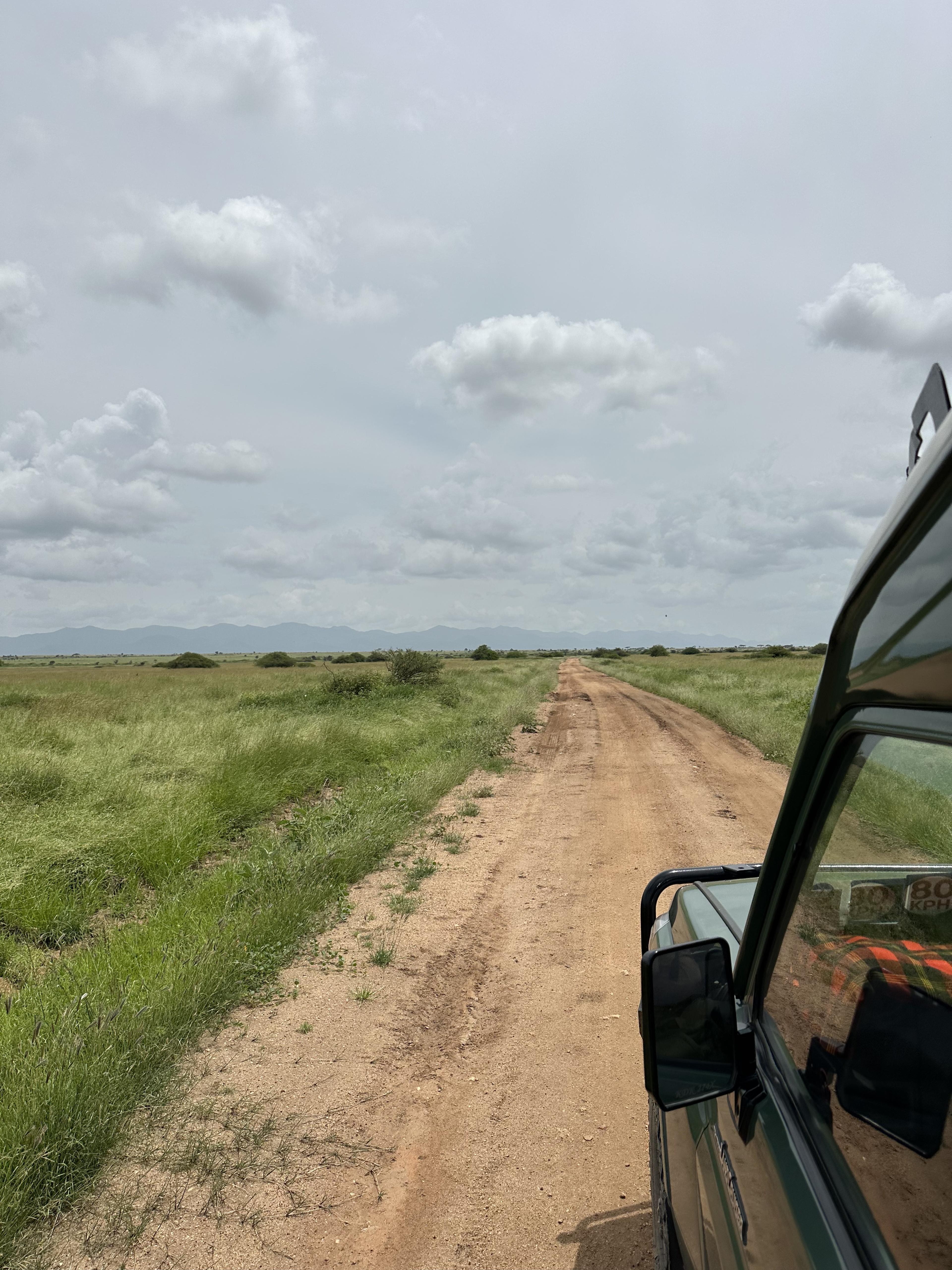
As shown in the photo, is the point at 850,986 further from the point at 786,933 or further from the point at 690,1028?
the point at 690,1028

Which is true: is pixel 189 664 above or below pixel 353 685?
below

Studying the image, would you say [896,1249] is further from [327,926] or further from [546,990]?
[327,926]

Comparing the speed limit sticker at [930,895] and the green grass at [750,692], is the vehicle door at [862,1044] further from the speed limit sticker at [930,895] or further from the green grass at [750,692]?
the green grass at [750,692]

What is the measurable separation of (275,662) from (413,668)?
38528 mm

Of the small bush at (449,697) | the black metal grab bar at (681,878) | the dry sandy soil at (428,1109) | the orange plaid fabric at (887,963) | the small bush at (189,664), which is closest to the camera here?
the orange plaid fabric at (887,963)

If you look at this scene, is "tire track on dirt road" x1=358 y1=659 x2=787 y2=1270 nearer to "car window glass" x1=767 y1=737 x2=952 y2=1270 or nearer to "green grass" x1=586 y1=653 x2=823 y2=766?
"car window glass" x1=767 y1=737 x2=952 y2=1270

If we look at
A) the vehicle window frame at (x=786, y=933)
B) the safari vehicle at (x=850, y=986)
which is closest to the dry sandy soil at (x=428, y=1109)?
the safari vehicle at (x=850, y=986)

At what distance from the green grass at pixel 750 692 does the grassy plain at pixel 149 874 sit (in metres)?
3.52

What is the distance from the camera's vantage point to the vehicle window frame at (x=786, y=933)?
1.07 m

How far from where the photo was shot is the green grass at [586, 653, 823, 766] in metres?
14.5

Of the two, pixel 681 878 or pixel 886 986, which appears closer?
pixel 886 986

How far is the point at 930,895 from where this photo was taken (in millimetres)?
1306

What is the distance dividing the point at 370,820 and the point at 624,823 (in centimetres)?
286

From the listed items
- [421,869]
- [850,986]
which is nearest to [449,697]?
[421,869]
